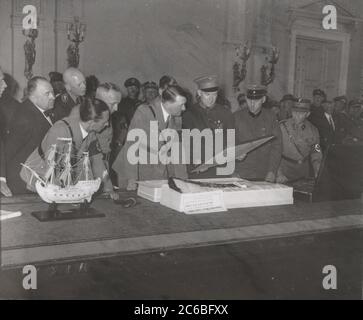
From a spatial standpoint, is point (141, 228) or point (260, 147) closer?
point (141, 228)

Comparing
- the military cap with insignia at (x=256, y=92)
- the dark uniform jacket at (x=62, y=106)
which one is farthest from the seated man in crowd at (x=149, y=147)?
the dark uniform jacket at (x=62, y=106)

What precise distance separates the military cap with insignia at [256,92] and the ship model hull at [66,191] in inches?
66.1

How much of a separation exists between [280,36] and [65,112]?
447 centimetres

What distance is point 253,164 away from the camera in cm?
332

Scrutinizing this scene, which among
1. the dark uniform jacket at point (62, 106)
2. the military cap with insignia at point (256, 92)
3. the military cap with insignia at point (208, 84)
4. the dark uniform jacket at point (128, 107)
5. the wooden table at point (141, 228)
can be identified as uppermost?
the military cap with insignia at point (208, 84)

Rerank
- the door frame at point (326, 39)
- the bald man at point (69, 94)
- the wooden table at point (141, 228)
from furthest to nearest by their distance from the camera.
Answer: the door frame at point (326, 39) → the bald man at point (69, 94) → the wooden table at point (141, 228)

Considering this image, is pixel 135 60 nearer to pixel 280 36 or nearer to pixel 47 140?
pixel 280 36

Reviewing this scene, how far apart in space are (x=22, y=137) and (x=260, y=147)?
1.57 meters

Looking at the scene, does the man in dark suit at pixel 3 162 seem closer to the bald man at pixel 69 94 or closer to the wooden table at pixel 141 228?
the wooden table at pixel 141 228

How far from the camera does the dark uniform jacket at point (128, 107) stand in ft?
16.3

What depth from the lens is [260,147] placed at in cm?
329

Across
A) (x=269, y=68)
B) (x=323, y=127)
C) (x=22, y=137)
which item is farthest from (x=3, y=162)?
(x=269, y=68)

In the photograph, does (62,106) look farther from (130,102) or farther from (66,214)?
(66,214)
